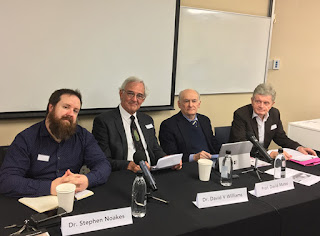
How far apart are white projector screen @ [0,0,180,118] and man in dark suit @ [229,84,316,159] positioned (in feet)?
3.09

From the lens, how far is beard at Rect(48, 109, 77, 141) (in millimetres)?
1840

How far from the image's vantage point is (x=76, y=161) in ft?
6.42

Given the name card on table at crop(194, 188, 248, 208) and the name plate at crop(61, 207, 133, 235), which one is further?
the name card on table at crop(194, 188, 248, 208)

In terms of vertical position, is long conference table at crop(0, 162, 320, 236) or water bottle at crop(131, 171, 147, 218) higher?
water bottle at crop(131, 171, 147, 218)

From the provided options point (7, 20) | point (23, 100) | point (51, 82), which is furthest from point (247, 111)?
point (7, 20)

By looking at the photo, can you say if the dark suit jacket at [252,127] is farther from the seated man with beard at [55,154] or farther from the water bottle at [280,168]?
the seated man with beard at [55,154]

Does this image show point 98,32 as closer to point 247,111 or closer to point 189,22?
point 189,22

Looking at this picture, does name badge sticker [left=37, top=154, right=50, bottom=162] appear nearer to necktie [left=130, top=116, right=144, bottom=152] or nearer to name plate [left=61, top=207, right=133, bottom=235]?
name plate [left=61, top=207, right=133, bottom=235]

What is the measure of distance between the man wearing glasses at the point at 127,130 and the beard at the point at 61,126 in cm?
56

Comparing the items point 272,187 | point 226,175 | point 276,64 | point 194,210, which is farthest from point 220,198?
point 276,64

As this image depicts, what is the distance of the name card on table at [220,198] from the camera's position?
1.55m

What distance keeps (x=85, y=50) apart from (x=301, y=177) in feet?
7.12

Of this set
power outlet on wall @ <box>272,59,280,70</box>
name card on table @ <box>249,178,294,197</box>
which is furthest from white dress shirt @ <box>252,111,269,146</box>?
power outlet on wall @ <box>272,59,280,70</box>

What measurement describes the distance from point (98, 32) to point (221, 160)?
176 cm
